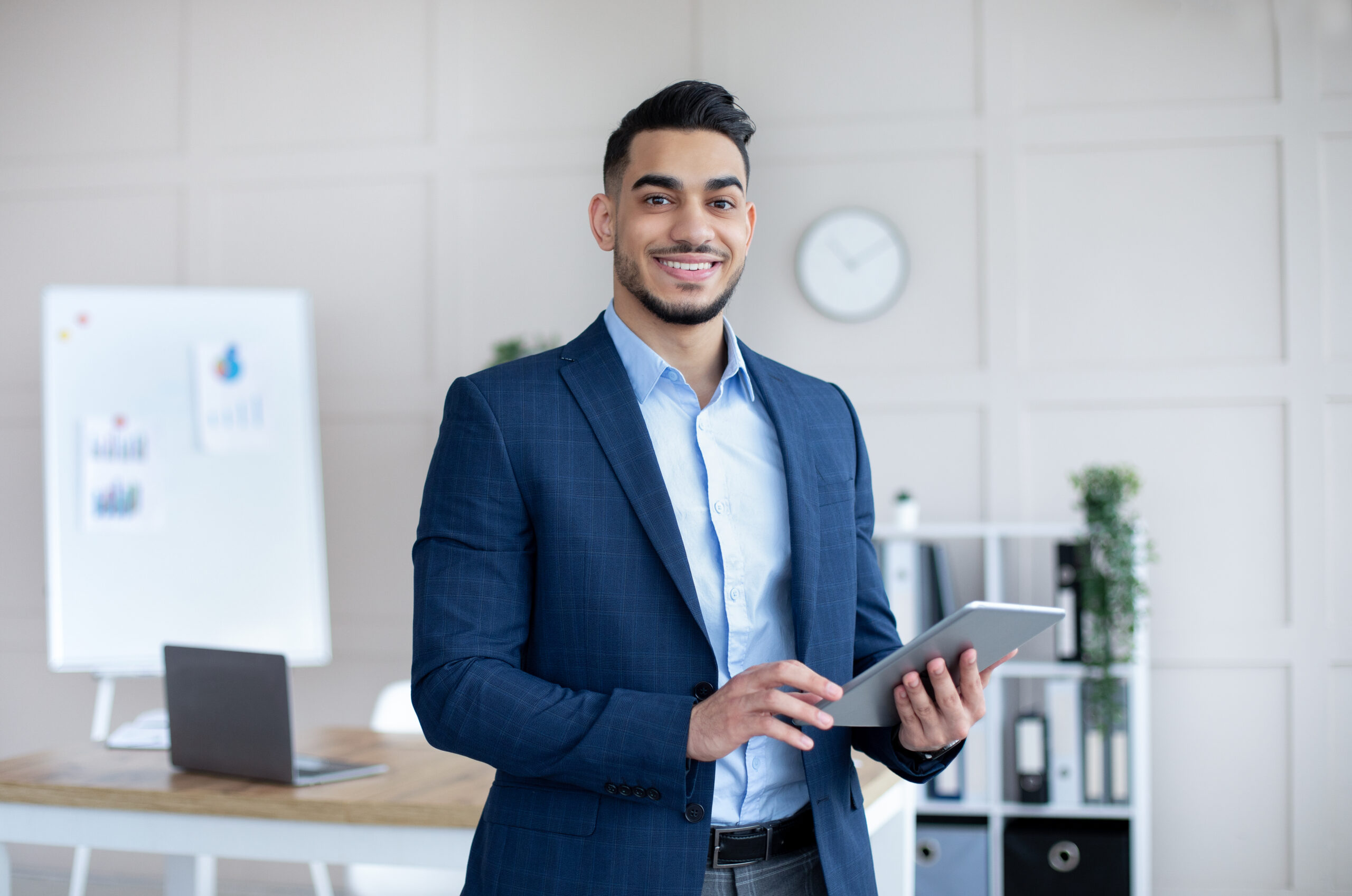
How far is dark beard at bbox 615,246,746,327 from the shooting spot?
50.5 inches

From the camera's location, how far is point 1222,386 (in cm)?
359

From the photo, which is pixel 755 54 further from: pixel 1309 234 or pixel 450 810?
pixel 450 810

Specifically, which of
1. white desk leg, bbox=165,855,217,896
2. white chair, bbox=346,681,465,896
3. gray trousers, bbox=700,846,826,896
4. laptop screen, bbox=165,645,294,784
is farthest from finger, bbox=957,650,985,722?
white desk leg, bbox=165,855,217,896

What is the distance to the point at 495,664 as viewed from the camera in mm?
1142

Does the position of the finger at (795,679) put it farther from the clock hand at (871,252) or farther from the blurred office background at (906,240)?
the clock hand at (871,252)

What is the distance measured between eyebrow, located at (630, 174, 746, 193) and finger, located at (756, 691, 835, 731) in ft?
1.94

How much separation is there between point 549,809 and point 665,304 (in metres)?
0.57

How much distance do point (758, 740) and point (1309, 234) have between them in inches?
126

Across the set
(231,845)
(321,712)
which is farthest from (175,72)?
(231,845)

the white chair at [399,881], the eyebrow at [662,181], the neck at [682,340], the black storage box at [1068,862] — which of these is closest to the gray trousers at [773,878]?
the neck at [682,340]

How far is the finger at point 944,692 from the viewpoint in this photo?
1.10 m

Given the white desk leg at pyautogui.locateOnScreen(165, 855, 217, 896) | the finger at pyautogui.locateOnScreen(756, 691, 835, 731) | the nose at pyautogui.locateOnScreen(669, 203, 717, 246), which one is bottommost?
the white desk leg at pyautogui.locateOnScreen(165, 855, 217, 896)

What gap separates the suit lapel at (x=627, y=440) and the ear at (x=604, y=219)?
13 centimetres

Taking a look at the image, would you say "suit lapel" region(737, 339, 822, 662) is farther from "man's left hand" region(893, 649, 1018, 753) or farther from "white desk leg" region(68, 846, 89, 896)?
"white desk leg" region(68, 846, 89, 896)
